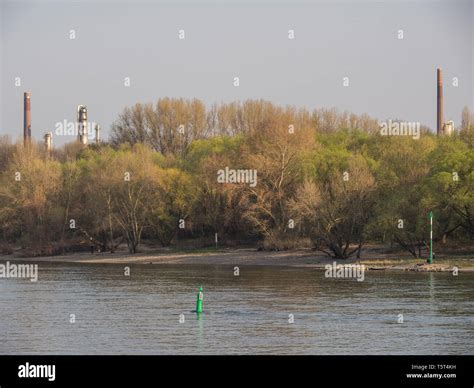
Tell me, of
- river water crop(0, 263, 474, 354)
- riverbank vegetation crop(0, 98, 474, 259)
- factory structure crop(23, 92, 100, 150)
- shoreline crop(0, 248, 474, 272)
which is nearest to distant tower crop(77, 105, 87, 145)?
factory structure crop(23, 92, 100, 150)

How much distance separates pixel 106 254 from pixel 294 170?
22.3 m

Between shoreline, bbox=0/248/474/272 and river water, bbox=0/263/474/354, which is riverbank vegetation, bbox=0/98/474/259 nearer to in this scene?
shoreline, bbox=0/248/474/272

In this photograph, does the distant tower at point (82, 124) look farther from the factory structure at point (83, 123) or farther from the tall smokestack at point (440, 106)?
the tall smokestack at point (440, 106)

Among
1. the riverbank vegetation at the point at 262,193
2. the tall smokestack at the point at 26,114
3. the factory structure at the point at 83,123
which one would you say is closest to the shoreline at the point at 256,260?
the riverbank vegetation at the point at 262,193

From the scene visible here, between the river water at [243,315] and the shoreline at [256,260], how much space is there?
354 centimetres

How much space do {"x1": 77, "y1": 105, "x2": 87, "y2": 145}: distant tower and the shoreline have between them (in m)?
40.8

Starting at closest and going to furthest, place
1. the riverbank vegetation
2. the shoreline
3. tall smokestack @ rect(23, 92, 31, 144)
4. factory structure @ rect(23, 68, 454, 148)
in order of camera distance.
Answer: the shoreline → the riverbank vegetation → factory structure @ rect(23, 68, 454, 148) → tall smokestack @ rect(23, 92, 31, 144)

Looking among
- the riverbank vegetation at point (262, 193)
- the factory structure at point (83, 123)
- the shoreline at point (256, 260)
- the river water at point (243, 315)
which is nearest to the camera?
the river water at point (243, 315)

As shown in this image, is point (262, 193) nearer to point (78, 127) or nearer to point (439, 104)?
point (439, 104)

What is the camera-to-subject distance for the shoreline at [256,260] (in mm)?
76938

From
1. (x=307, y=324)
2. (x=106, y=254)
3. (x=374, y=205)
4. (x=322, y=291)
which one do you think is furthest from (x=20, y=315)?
(x=106, y=254)

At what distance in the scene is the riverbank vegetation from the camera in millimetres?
82188
